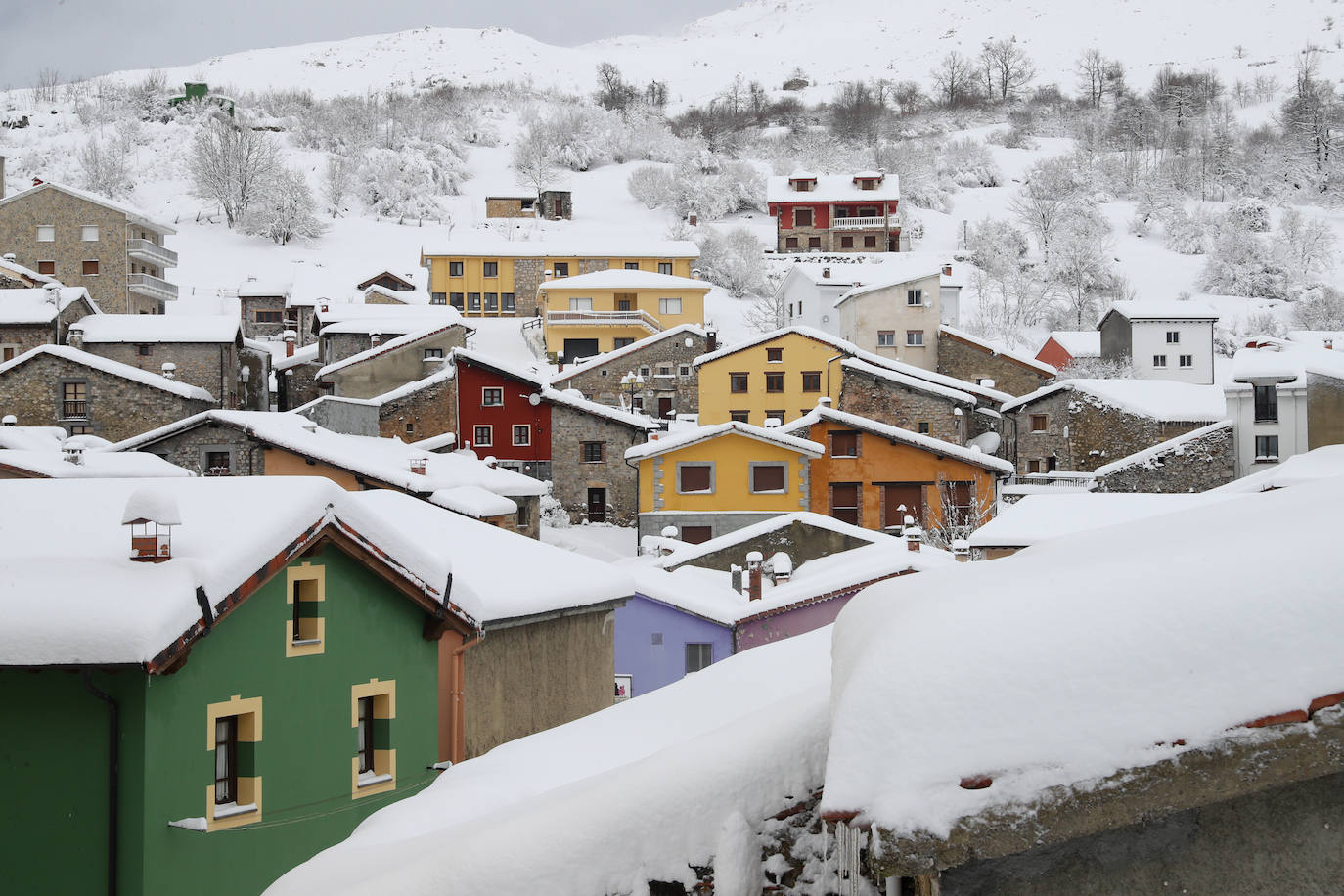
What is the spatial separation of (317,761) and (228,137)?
295 ft

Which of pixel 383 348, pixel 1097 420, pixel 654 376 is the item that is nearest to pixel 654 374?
pixel 654 376

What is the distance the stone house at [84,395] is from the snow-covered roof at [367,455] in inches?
286

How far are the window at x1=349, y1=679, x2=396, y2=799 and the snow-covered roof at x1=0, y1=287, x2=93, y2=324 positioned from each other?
38.7m

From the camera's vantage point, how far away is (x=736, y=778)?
150 inches

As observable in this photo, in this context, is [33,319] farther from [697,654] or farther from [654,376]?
[697,654]

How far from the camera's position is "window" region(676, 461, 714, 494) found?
40.0 metres

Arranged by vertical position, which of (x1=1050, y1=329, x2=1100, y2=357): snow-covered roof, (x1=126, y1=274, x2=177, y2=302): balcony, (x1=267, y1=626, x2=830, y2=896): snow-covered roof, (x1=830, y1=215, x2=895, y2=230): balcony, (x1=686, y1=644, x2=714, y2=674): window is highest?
(x1=830, y1=215, x2=895, y2=230): balcony

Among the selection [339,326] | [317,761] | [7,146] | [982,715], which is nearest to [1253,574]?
[982,715]

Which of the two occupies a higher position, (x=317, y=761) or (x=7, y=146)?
(x=7, y=146)

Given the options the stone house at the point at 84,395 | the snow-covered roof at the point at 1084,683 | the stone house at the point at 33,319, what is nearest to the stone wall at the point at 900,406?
the stone house at the point at 84,395

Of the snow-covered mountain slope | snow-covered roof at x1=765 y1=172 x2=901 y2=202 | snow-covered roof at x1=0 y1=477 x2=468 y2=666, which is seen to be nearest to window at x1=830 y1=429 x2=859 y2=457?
snow-covered roof at x1=0 y1=477 x2=468 y2=666

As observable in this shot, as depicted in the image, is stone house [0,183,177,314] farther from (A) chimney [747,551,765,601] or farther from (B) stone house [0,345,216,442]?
(A) chimney [747,551,765,601]

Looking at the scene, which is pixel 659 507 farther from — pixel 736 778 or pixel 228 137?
pixel 228 137

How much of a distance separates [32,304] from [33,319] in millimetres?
1193
